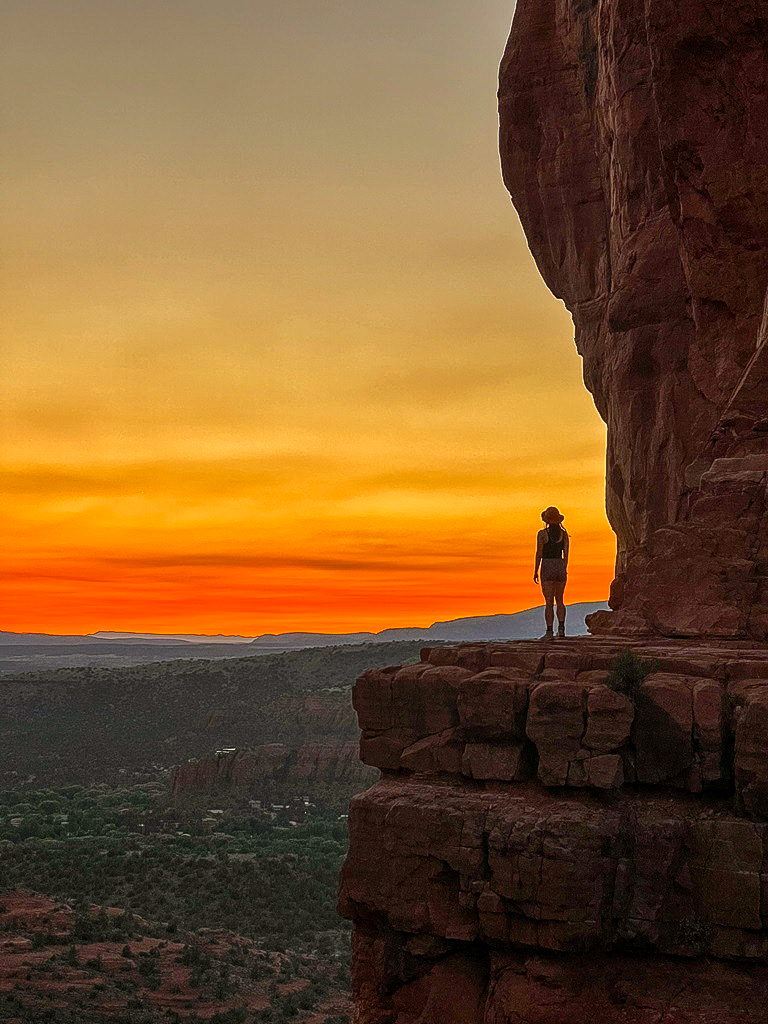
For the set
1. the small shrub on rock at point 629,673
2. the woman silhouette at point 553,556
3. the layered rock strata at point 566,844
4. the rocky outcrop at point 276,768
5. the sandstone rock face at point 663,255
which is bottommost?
the rocky outcrop at point 276,768

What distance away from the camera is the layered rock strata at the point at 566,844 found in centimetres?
1310

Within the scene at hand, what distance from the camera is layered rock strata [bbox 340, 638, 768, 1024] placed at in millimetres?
13102

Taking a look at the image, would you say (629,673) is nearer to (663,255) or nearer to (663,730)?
(663,730)

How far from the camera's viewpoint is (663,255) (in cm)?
2683

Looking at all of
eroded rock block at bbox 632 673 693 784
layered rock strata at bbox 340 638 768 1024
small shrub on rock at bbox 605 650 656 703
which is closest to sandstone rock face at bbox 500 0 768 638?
layered rock strata at bbox 340 638 768 1024

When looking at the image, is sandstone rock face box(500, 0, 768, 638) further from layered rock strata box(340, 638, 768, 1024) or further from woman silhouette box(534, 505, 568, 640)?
layered rock strata box(340, 638, 768, 1024)

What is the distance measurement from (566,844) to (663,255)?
17958mm

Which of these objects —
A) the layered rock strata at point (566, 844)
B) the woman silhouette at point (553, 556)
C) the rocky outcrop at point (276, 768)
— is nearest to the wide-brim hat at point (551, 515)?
the woman silhouette at point (553, 556)

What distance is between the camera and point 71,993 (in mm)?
31969

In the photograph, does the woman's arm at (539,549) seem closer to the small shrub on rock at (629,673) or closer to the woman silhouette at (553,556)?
the woman silhouette at (553,556)

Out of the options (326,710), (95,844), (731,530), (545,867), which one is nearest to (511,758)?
(545,867)

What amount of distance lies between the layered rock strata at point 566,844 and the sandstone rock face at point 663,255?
2376 millimetres

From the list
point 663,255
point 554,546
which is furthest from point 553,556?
point 663,255

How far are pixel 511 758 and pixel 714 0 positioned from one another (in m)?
16.5
